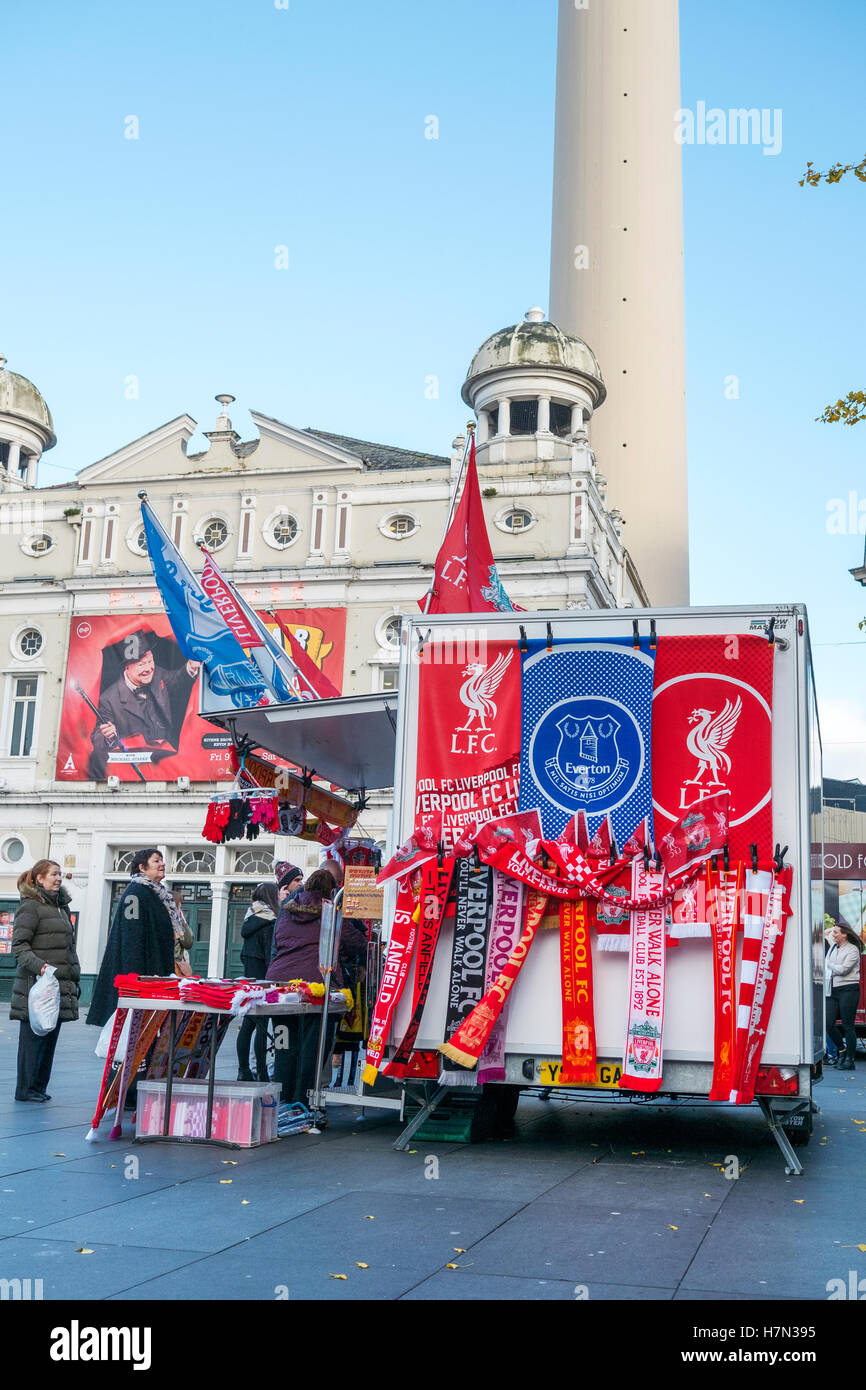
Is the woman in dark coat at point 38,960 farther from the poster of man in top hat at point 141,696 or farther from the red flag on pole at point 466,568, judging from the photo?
the poster of man in top hat at point 141,696

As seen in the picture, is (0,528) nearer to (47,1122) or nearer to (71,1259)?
(47,1122)

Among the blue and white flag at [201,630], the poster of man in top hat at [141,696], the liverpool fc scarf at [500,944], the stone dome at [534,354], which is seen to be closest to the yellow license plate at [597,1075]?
the liverpool fc scarf at [500,944]

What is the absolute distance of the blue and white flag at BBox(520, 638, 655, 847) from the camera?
29.0 ft

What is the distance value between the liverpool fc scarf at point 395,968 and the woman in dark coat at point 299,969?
1.54 meters

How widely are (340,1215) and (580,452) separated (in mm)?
31246

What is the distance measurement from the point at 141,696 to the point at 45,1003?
25896mm

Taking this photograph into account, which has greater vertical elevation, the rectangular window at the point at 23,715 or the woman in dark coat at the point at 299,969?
the rectangular window at the point at 23,715

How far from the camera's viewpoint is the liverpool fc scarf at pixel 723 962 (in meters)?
8.20

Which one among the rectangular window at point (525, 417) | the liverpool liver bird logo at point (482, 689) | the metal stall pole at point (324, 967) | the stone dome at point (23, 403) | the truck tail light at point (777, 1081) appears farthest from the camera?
the stone dome at point (23, 403)

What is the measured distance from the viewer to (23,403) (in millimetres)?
42281

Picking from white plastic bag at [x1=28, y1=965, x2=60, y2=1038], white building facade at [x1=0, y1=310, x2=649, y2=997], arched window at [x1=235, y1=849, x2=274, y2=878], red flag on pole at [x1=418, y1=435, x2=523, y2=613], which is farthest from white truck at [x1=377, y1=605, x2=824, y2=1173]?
arched window at [x1=235, y1=849, x2=274, y2=878]

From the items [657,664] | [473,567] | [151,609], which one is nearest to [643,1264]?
[657,664]

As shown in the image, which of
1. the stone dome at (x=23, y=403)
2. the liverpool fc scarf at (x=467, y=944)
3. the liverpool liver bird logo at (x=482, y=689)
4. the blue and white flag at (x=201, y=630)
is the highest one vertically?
the stone dome at (x=23, y=403)

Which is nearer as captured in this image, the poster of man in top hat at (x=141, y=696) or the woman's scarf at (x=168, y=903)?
the woman's scarf at (x=168, y=903)
